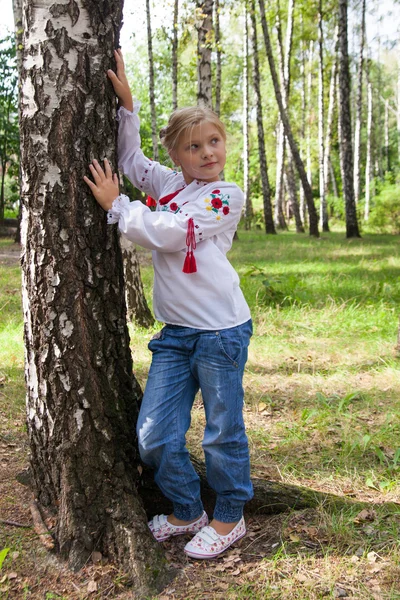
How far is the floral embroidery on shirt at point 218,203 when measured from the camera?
8.30 feet

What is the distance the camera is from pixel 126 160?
2.77m

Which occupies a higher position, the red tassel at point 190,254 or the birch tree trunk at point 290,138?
the birch tree trunk at point 290,138

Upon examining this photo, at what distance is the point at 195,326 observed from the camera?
254 centimetres

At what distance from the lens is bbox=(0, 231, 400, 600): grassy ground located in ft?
7.77

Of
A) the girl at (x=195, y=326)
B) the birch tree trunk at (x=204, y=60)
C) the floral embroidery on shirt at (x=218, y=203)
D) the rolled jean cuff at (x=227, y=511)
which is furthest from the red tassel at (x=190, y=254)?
the birch tree trunk at (x=204, y=60)

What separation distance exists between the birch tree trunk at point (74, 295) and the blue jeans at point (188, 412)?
0.18m

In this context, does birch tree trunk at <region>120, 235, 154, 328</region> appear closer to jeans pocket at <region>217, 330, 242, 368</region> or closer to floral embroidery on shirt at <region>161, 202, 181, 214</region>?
→ floral embroidery on shirt at <region>161, 202, 181, 214</region>

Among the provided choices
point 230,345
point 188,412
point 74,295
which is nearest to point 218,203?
point 230,345

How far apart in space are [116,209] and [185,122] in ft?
1.71

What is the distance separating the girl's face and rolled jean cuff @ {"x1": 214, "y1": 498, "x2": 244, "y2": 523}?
148cm

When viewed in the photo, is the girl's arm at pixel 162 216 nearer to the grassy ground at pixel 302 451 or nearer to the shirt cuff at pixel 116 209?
the shirt cuff at pixel 116 209

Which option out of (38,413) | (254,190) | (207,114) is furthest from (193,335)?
(254,190)

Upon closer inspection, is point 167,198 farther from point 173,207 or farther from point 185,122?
point 185,122

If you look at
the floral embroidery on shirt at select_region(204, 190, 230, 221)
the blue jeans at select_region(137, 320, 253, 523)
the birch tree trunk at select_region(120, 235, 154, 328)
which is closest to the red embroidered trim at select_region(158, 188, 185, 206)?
the floral embroidery on shirt at select_region(204, 190, 230, 221)
